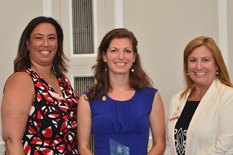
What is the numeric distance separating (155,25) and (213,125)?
155 cm

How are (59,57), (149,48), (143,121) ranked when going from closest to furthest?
(143,121) → (59,57) → (149,48)

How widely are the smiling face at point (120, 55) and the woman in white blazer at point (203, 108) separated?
1.68ft

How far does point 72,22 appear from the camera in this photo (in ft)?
10.1

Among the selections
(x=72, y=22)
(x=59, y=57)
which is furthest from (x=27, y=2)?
(x=59, y=57)

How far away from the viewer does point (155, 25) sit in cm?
300

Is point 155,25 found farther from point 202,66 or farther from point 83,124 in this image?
point 83,124

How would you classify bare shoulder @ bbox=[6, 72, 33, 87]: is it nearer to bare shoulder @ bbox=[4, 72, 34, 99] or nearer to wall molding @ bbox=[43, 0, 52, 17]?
bare shoulder @ bbox=[4, 72, 34, 99]

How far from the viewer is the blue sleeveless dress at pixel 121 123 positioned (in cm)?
189

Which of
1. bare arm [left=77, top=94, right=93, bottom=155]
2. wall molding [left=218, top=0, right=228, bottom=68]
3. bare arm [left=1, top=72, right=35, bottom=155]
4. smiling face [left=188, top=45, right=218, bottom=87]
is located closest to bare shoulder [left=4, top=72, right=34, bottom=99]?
bare arm [left=1, top=72, right=35, bottom=155]

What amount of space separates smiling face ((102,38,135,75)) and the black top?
1.96ft

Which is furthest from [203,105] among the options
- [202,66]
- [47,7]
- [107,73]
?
[47,7]

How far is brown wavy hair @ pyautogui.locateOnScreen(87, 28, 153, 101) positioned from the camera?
1.99 m

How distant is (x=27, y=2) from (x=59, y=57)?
1.19m

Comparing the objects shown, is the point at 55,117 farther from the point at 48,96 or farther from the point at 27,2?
the point at 27,2
